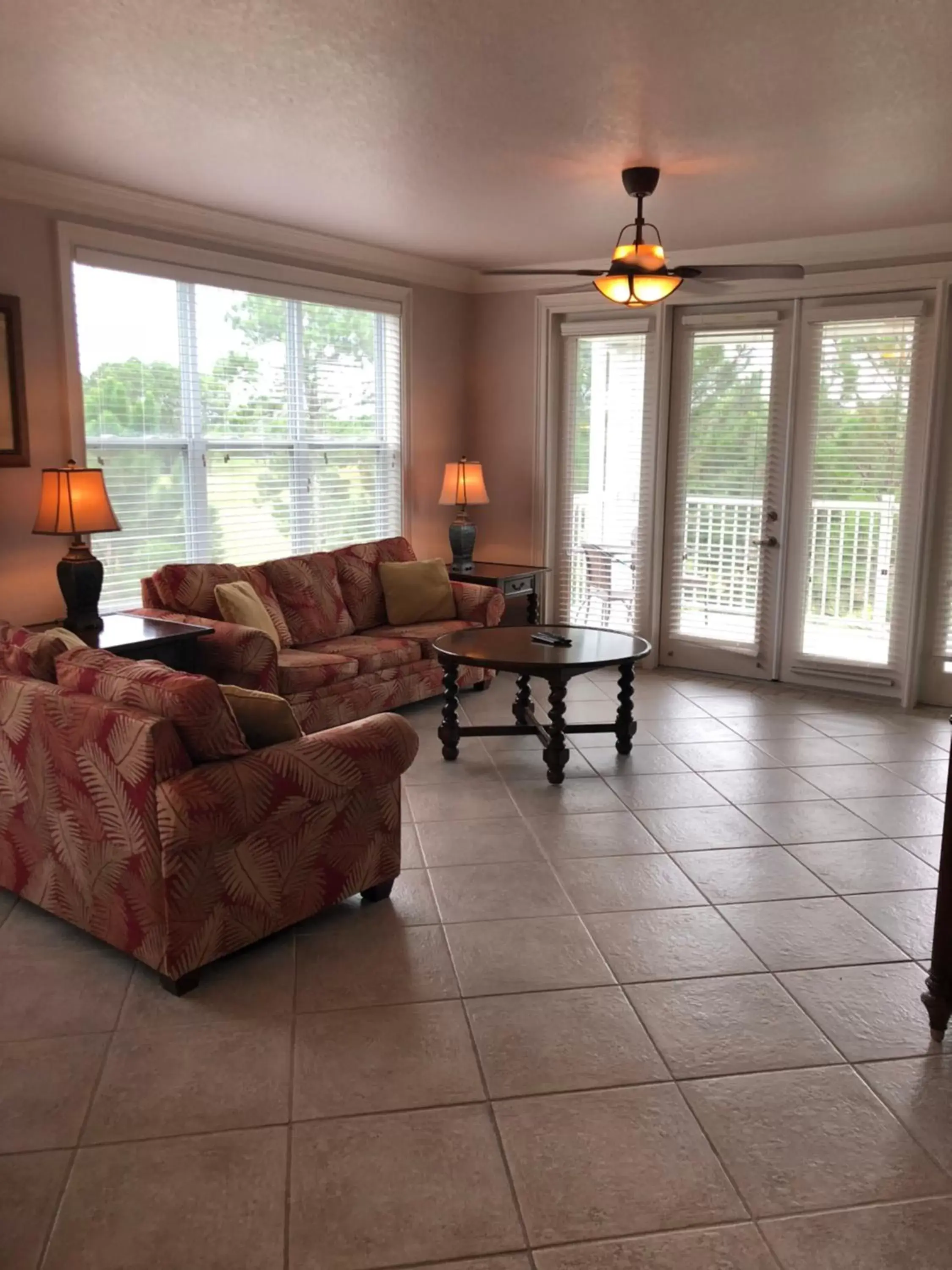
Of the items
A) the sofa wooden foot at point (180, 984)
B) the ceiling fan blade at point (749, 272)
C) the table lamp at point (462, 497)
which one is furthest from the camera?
the table lamp at point (462, 497)

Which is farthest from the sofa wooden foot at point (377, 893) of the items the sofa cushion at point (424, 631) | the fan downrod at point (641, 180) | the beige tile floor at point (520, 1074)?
the fan downrod at point (641, 180)

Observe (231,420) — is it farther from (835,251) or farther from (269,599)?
(835,251)

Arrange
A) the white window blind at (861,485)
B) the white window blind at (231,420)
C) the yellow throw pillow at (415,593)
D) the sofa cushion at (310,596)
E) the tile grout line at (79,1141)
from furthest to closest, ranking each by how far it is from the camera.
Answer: the yellow throw pillow at (415,593), the white window blind at (861,485), the sofa cushion at (310,596), the white window blind at (231,420), the tile grout line at (79,1141)

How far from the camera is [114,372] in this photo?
15.7 feet

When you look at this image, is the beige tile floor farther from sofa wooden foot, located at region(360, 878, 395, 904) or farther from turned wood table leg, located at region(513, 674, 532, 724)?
turned wood table leg, located at region(513, 674, 532, 724)

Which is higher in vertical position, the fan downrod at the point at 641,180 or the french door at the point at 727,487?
the fan downrod at the point at 641,180

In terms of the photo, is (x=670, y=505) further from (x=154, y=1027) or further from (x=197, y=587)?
(x=154, y=1027)

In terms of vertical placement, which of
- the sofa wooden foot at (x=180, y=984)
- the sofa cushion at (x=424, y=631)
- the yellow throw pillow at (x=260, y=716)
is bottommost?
the sofa wooden foot at (x=180, y=984)

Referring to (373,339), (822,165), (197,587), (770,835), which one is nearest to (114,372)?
(197,587)

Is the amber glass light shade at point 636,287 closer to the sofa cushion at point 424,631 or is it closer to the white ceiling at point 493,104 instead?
the white ceiling at point 493,104

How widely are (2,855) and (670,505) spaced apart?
456cm

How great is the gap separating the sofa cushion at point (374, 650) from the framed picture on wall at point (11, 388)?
1.69 m

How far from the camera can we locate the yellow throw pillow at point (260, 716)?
289 centimetres

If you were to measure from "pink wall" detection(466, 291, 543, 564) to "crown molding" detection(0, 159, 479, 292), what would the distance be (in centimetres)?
36
